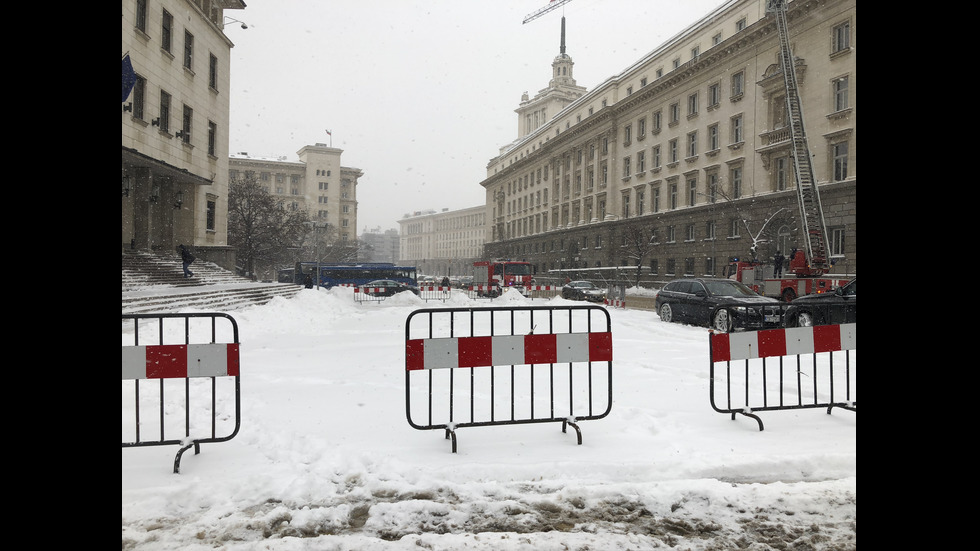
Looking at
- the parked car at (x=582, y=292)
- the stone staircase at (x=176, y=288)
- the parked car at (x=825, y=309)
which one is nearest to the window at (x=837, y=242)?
the parked car at (x=582, y=292)

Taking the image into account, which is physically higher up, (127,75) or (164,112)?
(164,112)

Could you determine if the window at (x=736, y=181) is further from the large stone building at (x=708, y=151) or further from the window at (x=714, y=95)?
the window at (x=714, y=95)

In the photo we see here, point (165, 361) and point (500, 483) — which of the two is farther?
point (165, 361)

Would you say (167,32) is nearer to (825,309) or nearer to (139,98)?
(139,98)

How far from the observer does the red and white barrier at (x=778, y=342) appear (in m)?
5.53

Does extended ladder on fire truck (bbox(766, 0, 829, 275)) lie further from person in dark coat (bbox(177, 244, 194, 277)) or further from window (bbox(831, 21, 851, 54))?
person in dark coat (bbox(177, 244, 194, 277))

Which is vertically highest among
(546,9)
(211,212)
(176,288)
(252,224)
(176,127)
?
(546,9)

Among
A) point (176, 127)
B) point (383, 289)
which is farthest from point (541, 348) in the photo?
point (176, 127)

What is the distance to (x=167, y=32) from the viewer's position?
87.0ft

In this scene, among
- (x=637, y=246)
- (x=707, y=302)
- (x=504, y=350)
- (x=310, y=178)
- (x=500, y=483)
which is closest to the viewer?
(x=500, y=483)

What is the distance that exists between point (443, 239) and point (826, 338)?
146125mm

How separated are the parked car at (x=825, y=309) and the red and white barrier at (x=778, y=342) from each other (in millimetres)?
4305
